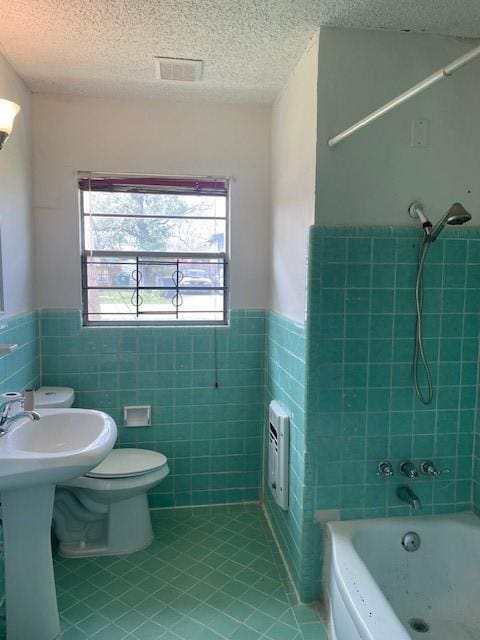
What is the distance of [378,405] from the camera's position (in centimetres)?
200

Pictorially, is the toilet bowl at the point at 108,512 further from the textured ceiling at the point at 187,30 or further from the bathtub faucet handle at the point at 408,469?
the textured ceiling at the point at 187,30

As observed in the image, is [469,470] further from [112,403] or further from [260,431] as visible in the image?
[112,403]

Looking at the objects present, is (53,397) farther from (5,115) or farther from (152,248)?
(5,115)

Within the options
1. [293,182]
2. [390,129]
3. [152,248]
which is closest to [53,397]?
[152,248]

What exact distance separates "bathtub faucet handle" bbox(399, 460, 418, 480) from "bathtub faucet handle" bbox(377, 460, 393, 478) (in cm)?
5

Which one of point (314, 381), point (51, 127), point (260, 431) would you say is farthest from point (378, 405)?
point (51, 127)

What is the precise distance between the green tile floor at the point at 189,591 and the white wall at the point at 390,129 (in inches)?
67.6

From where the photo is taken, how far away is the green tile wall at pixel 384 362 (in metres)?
1.94

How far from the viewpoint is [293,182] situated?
2.24 m

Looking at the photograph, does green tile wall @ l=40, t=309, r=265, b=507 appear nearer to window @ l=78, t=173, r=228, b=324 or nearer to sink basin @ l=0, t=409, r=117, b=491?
window @ l=78, t=173, r=228, b=324

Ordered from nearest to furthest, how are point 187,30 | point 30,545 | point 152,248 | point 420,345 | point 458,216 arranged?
point 458,216 < point 30,545 < point 187,30 < point 420,345 < point 152,248

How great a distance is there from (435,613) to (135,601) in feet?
4.26

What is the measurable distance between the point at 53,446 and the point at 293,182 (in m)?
1.66


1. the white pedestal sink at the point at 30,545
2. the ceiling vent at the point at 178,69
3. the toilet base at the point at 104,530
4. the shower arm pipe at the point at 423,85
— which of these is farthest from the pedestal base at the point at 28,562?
the ceiling vent at the point at 178,69
